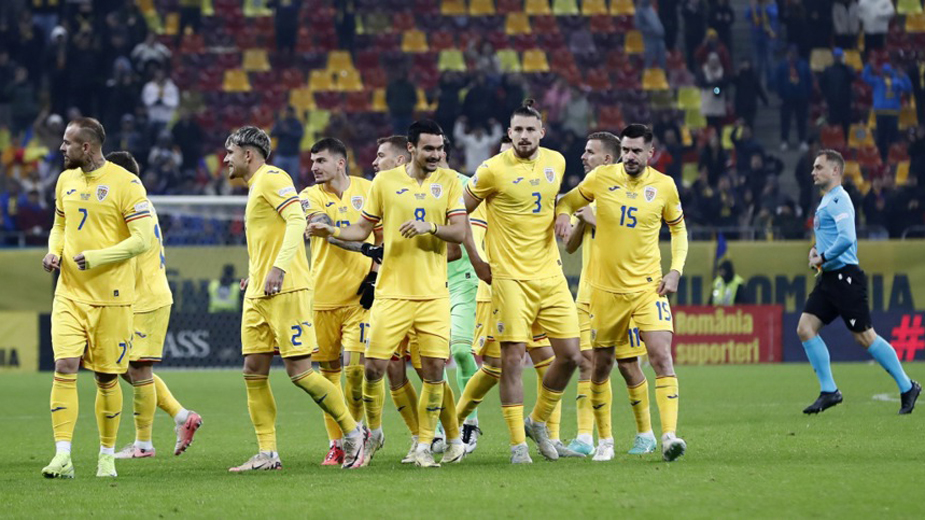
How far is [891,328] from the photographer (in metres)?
21.4

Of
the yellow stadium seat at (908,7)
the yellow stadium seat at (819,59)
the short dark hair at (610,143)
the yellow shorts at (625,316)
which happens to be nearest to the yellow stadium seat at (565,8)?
the yellow stadium seat at (819,59)

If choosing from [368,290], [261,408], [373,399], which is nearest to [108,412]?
[261,408]

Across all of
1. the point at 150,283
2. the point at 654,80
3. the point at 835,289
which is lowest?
the point at 835,289

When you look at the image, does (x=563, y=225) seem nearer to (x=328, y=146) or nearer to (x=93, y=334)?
(x=328, y=146)

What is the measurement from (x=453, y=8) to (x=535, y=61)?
7.21ft

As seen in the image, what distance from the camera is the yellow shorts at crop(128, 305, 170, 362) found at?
33.8ft

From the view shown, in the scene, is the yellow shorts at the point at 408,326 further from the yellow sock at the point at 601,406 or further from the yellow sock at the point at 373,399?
the yellow sock at the point at 601,406

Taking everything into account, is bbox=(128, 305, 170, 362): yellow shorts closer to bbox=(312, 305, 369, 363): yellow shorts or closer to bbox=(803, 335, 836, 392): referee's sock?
bbox=(312, 305, 369, 363): yellow shorts

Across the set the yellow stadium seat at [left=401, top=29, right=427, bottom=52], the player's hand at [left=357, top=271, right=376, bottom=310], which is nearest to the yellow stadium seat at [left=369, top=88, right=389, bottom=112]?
the yellow stadium seat at [left=401, top=29, right=427, bottom=52]

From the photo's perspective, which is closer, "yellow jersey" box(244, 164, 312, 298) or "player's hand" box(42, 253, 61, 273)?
"player's hand" box(42, 253, 61, 273)

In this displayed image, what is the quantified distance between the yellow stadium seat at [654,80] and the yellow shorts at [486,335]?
60.1ft

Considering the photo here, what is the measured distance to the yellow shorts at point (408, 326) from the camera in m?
8.93

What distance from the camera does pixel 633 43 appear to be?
93.4 feet

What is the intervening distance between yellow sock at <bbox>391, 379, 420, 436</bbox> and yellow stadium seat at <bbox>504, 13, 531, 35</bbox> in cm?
1966
